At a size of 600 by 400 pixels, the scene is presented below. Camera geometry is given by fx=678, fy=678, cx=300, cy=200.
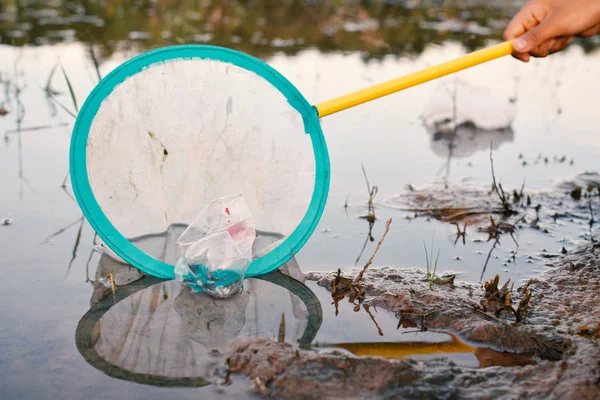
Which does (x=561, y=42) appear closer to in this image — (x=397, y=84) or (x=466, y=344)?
(x=397, y=84)

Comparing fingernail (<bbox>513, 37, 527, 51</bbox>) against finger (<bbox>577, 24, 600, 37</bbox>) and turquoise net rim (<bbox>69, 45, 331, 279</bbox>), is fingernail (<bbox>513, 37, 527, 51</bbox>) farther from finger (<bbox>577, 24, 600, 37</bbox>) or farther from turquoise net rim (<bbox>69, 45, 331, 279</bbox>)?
turquoise net rim (<bbox>69, 45, 331, 279</bbox>)

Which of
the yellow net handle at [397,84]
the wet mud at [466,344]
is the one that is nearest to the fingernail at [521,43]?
the yellow net handle at [397,84]

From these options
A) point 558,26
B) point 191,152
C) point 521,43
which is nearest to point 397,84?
point 521,43

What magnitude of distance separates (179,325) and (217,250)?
33cm

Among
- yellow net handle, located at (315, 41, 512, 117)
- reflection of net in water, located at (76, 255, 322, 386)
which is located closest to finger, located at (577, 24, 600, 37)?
yellow net handle, located at (315, 41, 512, 117)

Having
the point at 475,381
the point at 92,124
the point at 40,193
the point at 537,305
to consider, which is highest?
the point at 92,124

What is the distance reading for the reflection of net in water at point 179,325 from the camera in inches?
76.8

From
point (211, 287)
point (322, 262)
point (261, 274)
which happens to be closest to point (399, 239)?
point (322, 262)

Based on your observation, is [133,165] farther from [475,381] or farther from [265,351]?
[475,381]

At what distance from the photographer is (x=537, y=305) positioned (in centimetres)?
233

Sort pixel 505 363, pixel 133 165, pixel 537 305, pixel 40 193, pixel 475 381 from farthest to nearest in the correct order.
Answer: pixel 40 193 < pixel 133 165 < pixel 537 305 < pixel 505 363 < pixel 475 381

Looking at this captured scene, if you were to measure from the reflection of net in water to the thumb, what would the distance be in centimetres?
127

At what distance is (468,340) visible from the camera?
213 cm

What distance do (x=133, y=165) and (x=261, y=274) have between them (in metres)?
0.64
